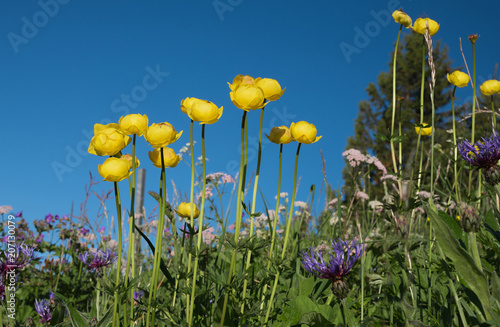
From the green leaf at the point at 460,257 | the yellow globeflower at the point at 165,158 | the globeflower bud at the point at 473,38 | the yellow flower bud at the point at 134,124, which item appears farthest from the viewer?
the globeflower bud at the point at 473,38

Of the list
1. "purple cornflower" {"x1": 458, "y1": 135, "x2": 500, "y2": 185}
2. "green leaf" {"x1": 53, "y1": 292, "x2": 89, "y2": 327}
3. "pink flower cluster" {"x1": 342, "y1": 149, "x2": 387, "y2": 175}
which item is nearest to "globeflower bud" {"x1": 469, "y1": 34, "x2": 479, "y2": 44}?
"pink flower cluster" {"x1": 342, "y1": 149, "x2": 387, "y2": 175}

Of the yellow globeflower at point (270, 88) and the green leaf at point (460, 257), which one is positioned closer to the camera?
the green leaf at point (460, 257)

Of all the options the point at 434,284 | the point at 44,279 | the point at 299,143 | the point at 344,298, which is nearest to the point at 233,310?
the point at 344,298

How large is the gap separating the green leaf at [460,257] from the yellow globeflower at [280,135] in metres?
0.63

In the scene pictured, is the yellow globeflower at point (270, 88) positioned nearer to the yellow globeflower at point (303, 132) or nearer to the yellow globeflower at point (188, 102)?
the yellow globeflower at point (303, 132)

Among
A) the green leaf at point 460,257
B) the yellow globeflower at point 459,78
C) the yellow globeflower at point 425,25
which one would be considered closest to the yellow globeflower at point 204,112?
the green leaf at point 460,257

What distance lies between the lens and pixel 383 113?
17.9m

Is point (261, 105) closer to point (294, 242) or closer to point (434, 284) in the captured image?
point (434, 284)

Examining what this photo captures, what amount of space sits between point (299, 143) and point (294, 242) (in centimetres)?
167

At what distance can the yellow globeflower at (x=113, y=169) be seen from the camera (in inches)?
53.1

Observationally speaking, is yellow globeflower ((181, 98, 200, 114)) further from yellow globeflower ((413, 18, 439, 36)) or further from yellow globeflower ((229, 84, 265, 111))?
yellow globeflower ((413, 18, 439, 36))

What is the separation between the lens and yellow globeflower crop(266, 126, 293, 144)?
1.72 metres

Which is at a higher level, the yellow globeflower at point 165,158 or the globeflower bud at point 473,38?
the globeflower bud at point 473,38

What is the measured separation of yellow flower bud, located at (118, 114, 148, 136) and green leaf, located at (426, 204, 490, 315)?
98 centimetres
